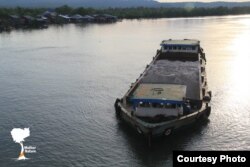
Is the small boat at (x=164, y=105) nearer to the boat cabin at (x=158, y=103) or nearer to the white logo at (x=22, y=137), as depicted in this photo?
the boat cabin at (x=158, y=103)

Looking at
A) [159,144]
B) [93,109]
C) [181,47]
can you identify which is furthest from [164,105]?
[181,47]

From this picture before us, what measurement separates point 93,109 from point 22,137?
37.2 feet

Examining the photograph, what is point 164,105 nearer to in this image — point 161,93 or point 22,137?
point 161,93

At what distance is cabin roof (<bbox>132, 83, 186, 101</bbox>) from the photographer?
129 feet

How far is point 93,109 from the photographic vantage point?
4947 cm

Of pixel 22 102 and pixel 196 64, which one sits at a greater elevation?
pixel 196 64

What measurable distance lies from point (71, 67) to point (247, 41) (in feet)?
191

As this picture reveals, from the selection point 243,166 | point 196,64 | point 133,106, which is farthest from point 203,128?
point 196,64

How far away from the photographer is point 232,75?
66.2 metres

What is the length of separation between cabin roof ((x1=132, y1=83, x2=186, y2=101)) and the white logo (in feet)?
38.7

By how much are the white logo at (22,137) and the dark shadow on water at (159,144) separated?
9.88 metres

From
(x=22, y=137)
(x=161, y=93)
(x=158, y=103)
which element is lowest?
(x=22, y=137)

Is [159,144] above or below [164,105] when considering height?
below

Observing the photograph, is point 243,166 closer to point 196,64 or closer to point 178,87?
point 178,87
